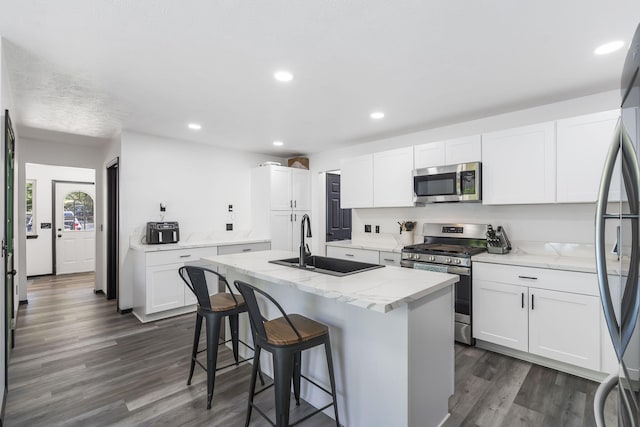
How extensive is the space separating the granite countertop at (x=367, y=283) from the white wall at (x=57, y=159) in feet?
12.7

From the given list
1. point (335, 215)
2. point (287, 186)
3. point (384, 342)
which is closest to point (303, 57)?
point (384, 342)

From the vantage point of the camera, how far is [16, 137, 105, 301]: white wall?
4.34 meters

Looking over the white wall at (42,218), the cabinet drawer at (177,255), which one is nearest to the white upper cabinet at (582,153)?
the cabinet drawer at (177,255)

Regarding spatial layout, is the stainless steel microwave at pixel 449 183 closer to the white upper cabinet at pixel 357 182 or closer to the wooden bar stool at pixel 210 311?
the white upper cabinet at pixel 357 182

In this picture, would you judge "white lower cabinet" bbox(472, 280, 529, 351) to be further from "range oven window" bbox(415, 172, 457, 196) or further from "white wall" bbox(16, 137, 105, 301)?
"white wall" bbox(16, 137, 105, 301)

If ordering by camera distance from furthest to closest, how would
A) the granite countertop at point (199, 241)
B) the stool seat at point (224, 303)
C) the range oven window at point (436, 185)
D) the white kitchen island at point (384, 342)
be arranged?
the granite countertop at point (199, 241) < the range oven window at point (436, 185) < the stool seat at point (224, 303) < the white kitchen island at point (384, 342)

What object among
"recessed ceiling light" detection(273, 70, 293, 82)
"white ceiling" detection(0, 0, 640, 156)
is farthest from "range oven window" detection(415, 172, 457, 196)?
"recessed ceiling light" detection(273, 70, 293, 82)

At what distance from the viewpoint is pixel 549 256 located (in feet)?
9.57

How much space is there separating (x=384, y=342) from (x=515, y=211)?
2.34m

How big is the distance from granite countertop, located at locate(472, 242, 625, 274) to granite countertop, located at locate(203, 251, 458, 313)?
118 centimetres

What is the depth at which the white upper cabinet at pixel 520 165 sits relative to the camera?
109 inches

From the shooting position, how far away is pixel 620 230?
2.93 ft

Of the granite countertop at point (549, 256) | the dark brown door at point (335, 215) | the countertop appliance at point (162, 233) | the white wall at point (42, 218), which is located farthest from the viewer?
the white wall at point (42, 218)

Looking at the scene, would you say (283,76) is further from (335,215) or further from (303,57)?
(335,215)
